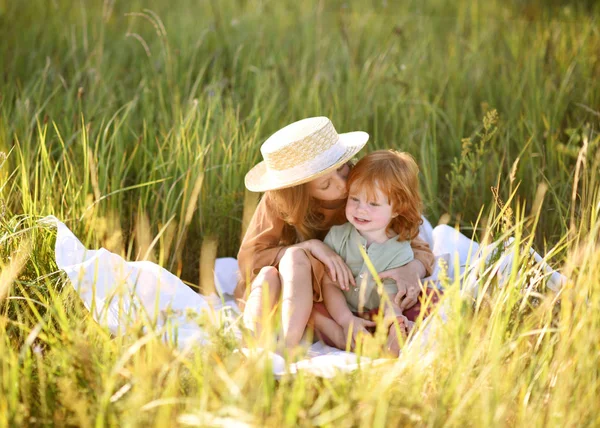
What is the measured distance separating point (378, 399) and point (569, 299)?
2.10 ft

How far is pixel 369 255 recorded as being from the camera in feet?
7.82

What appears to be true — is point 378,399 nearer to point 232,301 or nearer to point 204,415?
point 204,415

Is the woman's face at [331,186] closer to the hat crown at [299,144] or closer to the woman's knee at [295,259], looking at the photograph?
the hat crown at [299,144]

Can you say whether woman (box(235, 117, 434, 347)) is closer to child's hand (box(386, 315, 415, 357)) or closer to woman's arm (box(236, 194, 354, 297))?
woman's arm (box(236, 194, 354, 297))

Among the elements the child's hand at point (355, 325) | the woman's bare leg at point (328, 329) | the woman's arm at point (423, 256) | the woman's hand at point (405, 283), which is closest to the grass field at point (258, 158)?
the woman's arm at point (423, 256)

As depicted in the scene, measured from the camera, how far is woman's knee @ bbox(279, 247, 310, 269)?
2.28 metres

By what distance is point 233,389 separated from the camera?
4.53ft

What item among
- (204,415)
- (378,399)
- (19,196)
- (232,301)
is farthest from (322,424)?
(19,196)

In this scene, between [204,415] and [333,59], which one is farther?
[333,59]

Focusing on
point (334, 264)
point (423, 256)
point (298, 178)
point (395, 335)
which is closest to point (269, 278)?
point (334, 264)

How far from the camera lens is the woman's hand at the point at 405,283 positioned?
2.30 meters

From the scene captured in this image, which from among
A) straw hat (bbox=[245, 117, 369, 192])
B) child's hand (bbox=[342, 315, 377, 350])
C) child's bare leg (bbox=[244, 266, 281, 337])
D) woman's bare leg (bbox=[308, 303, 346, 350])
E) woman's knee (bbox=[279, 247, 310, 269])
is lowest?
woman's bare leg (bbox=[308, 303, 346, 350])

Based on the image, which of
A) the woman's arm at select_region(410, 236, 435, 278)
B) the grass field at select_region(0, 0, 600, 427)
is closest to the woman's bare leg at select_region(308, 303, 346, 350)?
the woman's arm at select_region(410, 236, 435, 278)

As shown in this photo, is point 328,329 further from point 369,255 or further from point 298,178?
point 298,178
